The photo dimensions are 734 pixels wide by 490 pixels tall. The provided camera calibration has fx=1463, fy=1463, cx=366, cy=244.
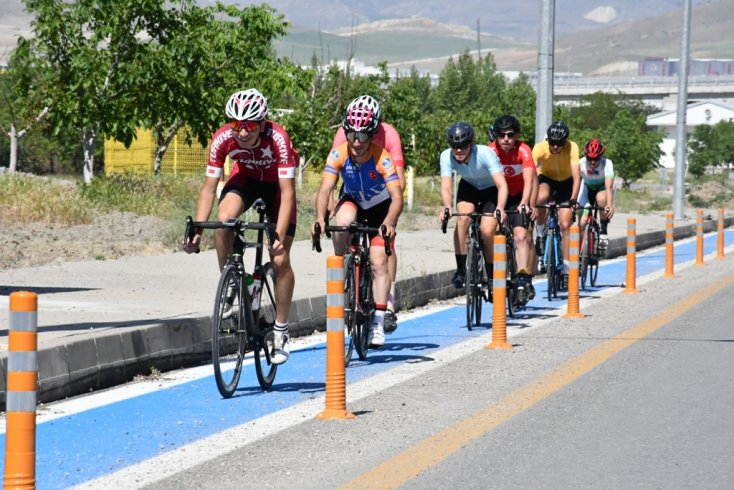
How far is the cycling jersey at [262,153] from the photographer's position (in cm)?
931

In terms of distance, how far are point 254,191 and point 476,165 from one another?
3.99m

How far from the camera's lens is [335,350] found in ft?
26.6

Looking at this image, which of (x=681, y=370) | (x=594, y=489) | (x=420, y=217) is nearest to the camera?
(x=594, y=489)

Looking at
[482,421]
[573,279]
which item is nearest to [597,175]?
[573,279]

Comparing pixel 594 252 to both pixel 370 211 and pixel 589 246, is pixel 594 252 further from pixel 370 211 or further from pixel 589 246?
pixel 370 211

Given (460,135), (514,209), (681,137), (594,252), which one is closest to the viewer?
(460,135)

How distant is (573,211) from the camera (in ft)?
57.2

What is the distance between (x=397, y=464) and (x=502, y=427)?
120 centimetres

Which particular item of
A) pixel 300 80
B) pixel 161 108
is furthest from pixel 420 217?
pixel 161 108

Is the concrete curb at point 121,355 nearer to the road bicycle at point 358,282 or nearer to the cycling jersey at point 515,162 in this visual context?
the road bicycle at point 358,282

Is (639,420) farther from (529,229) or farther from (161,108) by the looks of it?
(161,108)

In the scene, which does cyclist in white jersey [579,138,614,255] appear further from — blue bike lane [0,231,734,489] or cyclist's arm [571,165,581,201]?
blue bike lane [0,231,734,489]

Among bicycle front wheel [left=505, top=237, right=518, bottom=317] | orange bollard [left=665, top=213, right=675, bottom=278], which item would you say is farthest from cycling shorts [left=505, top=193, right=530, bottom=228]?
orange bollard [left=665, top=213, right=675, bottom=278]

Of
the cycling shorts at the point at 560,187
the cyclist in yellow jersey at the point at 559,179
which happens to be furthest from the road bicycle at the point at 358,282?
the cycling shorts at the point at 560,187
